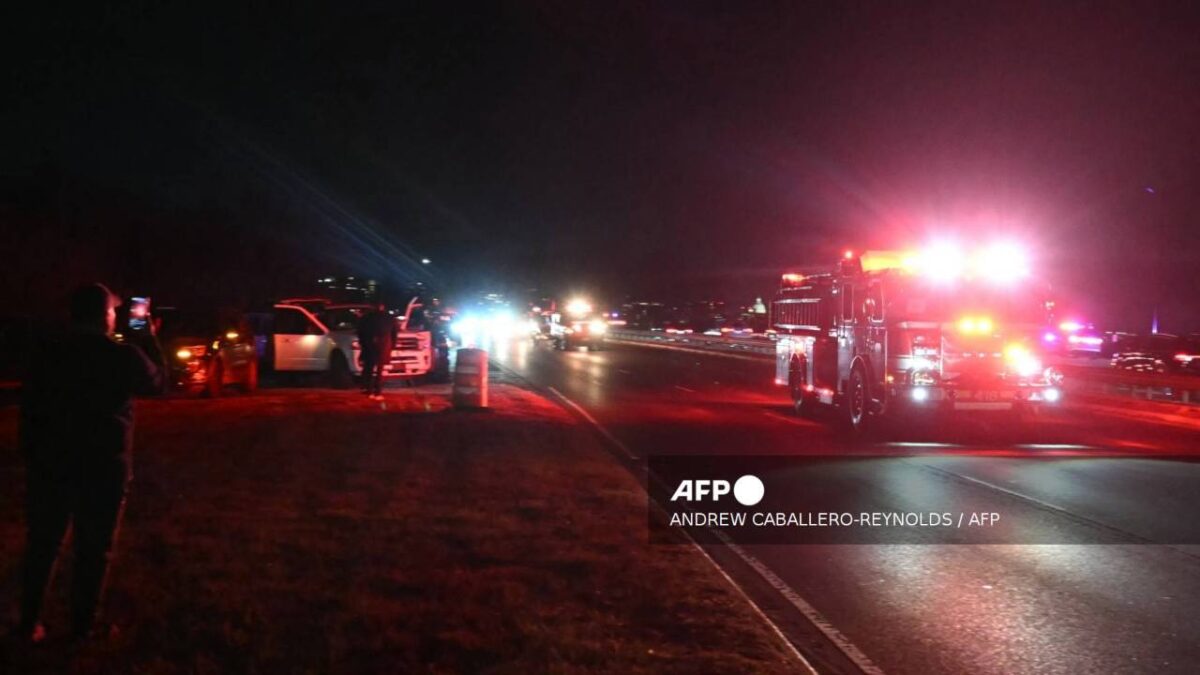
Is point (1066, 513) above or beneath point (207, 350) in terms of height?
beneath

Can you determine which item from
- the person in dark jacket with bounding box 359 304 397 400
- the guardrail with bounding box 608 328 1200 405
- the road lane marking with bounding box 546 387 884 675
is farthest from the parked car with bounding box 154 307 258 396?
the guardrail with bounding box 608 328 1200 405

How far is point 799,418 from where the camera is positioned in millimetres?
20578

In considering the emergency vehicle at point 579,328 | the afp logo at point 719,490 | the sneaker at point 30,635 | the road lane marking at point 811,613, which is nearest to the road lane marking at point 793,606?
the road lane marking at point 811,613

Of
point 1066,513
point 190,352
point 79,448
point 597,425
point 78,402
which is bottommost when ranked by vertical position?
point 1066,513

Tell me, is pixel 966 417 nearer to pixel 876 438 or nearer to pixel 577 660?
pixel 876 438

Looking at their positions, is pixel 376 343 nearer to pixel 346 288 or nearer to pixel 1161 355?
pixel 1161 355

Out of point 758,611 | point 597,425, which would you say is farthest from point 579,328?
point 758,611

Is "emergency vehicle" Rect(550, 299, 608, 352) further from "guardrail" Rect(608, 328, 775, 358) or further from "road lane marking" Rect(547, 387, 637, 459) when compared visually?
"road lane marking" Rect(547, 387, 637, 459)

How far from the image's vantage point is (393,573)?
7.71 metres

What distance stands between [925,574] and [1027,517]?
107 inches

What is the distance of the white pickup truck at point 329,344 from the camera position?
2594 cm

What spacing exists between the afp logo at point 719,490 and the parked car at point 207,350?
12.1 metres

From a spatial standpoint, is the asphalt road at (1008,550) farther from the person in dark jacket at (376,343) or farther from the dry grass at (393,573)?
the person in dark jacket at (376,343)

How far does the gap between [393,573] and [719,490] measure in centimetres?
523
